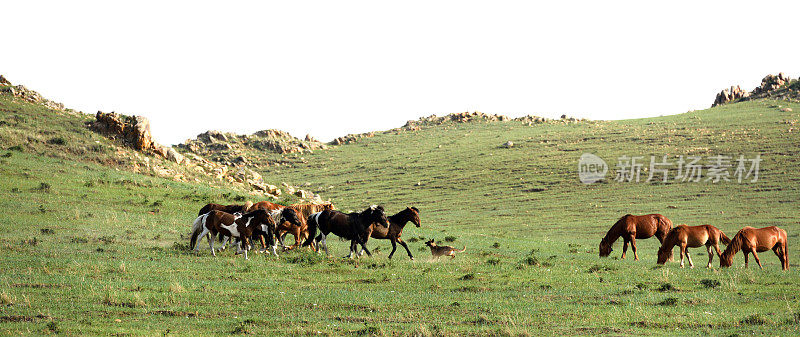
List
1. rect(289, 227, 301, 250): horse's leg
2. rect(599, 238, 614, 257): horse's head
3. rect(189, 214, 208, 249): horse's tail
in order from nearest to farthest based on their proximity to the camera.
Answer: rect(189, 214, 208, 249): horse's tail
rect(289, 227, 301, 250): horse's leg
rect(599, 238, 614, 257): horse's head

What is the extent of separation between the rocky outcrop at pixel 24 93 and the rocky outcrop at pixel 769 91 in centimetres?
9657

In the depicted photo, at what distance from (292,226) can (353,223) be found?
2429 mm

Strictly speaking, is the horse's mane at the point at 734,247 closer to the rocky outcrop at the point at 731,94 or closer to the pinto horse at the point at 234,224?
the pinto horse at the point at 234,224

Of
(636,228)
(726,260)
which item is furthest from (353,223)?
(726,260)

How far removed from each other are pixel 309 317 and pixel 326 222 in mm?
10066

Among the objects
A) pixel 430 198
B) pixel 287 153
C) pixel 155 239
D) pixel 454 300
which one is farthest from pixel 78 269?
pixel 287 153

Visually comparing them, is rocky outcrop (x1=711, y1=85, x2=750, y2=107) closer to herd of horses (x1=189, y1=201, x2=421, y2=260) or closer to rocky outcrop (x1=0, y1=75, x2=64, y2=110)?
rocky outcrop (x1=0, y1=75, x2=64, y2=110)

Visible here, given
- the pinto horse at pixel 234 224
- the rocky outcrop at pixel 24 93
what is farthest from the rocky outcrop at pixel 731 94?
the pinto horse at pixel 234 224

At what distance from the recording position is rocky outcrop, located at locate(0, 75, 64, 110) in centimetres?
4788

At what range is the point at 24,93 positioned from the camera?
48.7 meters

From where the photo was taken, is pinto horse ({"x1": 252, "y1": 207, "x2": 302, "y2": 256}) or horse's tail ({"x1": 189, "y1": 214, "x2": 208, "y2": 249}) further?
pinto horse ({"x1": 252, "y1": 207, "x2": 302, "y2": 256})

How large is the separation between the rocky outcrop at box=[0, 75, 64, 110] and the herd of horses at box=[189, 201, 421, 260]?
33675 mm

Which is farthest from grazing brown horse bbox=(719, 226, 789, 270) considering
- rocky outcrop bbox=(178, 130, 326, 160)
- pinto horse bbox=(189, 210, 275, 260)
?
rocky outcrop bbox=(178, 130, 326, 160)

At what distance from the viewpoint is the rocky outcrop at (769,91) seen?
97.5 metres
